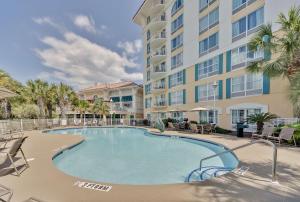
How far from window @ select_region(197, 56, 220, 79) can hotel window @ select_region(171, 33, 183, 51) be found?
6179 millimetres

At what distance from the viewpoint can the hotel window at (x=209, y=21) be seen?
809 inches

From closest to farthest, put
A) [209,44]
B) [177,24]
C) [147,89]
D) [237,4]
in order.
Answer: [237,4], [209,44], [177,24], [147,89]

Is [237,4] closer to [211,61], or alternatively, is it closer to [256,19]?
[256,19]

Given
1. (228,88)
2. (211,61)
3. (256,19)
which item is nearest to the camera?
(256,19)

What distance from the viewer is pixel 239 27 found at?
17766 mm

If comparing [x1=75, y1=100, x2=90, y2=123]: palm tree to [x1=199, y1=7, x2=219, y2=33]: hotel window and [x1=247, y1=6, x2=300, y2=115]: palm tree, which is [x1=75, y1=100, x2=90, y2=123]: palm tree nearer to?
[x1=199, y1=7, x2=219, y2=33]: hotel window

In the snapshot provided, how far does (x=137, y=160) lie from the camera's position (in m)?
9.05

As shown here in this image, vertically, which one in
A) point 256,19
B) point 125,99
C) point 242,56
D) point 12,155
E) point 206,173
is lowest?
point 206,173

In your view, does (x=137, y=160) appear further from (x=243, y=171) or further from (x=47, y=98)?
(x=47, y=98)

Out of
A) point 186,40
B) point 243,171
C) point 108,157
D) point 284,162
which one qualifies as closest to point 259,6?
point 186,40

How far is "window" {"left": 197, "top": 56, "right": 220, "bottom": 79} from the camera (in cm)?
2040

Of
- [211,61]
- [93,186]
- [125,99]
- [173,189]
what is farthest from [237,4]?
[125,99]

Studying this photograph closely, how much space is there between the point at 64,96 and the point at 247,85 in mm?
28903

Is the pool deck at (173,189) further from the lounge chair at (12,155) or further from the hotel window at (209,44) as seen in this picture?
the hotel window at (209,44)
